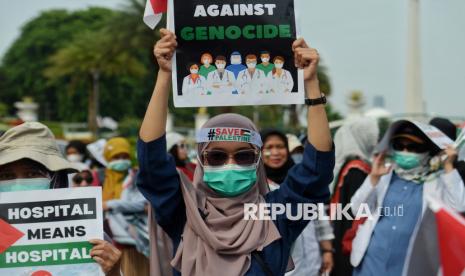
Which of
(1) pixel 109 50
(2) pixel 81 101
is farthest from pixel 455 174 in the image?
(2) pixel 81 101

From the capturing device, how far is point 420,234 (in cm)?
346

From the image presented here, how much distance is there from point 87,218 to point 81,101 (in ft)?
197

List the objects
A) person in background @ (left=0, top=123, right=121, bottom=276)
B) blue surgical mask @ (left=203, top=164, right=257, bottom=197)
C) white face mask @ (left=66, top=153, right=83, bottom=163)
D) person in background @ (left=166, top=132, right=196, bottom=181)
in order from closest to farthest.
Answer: blue surgical mask @ (left=203, top=164, right=257, bottom=197)
person in background @ (left=0, top=123, right=121, bottom=276)
person in background @ (left=166, top=132, right=196, bottom=181)
white face mask @ (left=66, top=153, right=83, bottom=163)

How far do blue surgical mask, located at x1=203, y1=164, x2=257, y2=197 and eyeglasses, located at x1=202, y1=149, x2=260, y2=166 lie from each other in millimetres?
25

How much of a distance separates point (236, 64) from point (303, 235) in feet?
6.53

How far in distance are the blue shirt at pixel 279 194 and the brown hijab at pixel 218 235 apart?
0.05 m

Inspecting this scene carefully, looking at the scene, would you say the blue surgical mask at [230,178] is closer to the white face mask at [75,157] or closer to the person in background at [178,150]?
the person in background at [178,150]

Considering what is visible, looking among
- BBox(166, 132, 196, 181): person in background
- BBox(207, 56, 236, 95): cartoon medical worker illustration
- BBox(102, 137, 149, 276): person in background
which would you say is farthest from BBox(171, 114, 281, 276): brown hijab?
BBox(166, 132, 196, 181): person in background

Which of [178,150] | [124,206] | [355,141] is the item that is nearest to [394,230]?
[355,141]

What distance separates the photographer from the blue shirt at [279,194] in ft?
10.5

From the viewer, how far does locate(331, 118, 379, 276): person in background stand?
626 cm

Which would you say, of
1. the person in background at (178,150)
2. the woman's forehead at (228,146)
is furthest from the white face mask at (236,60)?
the person in background at (178,150)

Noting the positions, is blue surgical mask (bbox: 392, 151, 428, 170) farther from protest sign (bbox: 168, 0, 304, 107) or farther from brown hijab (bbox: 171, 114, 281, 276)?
brown hijab (bbox: 171, 114, 281, 276)

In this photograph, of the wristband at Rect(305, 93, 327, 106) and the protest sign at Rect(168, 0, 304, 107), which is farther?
the protest sign at Rect(168, 0, 304, 107)
